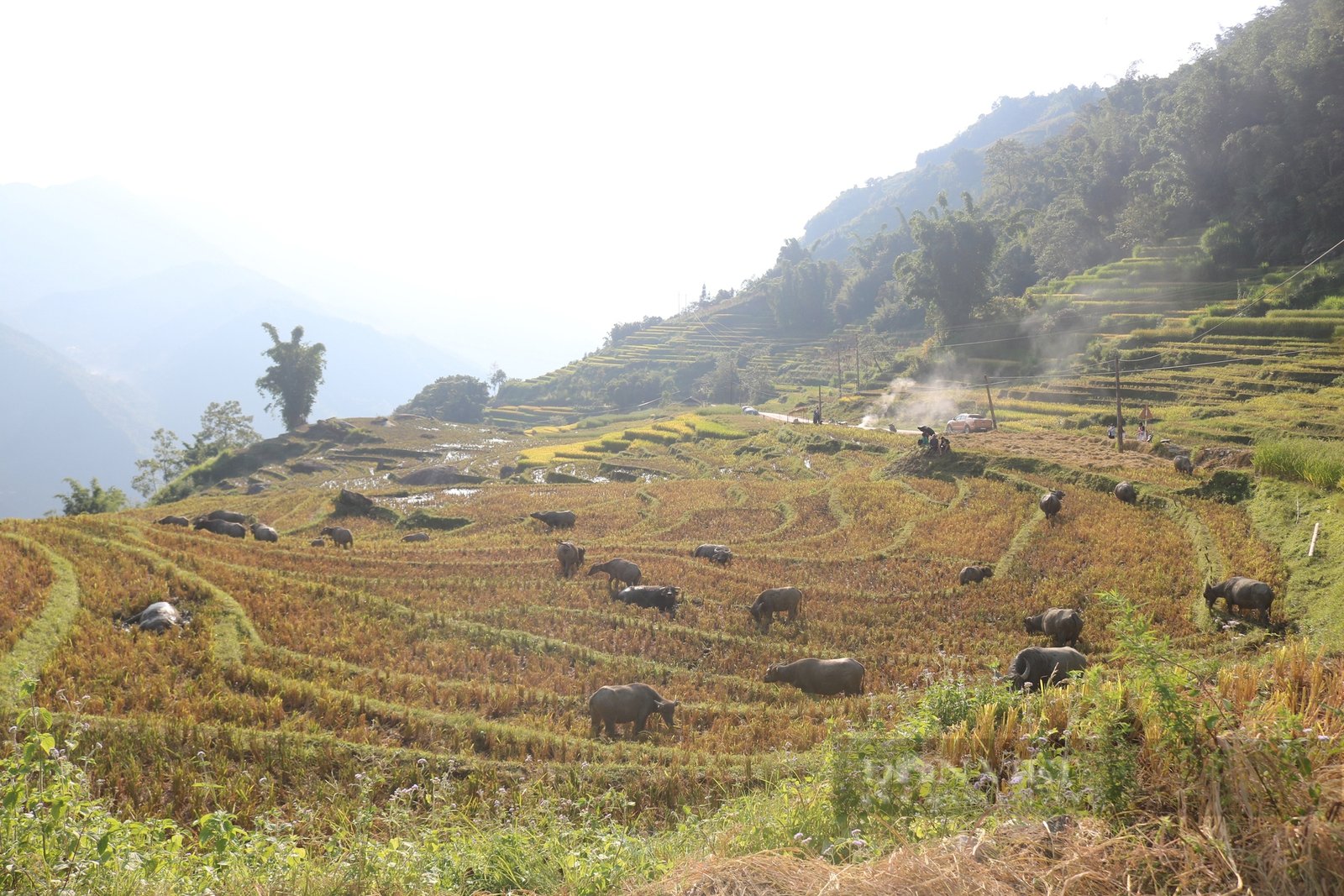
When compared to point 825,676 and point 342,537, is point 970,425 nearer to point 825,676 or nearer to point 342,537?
point 825,676

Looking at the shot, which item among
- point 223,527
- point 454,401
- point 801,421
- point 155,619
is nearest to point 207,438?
point 454,401

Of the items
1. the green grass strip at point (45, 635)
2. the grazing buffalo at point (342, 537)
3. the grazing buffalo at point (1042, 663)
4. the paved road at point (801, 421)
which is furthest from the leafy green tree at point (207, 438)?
the grazing buffalo at point (1042, 663)

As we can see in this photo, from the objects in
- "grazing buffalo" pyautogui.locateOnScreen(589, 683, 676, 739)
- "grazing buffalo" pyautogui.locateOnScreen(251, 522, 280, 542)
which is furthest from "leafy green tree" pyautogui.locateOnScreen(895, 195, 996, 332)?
"grazing buffalo" pyautogui.locateOnScreen(589, 683, 676, 739)

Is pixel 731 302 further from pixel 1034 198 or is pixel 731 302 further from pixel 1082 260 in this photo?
pixel 1082 260

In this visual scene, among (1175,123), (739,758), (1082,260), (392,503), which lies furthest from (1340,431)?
(1082,260)

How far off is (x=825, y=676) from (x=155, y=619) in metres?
12.0

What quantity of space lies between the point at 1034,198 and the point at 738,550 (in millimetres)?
110517

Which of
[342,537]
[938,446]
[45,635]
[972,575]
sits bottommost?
[972,575]

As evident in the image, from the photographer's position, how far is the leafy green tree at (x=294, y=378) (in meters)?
77.0

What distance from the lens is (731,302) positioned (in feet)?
496

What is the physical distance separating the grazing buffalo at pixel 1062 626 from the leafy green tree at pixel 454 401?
98403 millimetres

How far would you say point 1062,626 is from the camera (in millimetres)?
13867

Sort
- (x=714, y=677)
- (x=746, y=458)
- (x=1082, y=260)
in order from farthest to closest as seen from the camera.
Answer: (x=1082, y=260) → (x=746, y=458) → (x=714, y=677)

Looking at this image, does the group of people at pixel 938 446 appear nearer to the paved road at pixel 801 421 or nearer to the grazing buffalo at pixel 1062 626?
the grazing buffalo at pixel 1062 626
